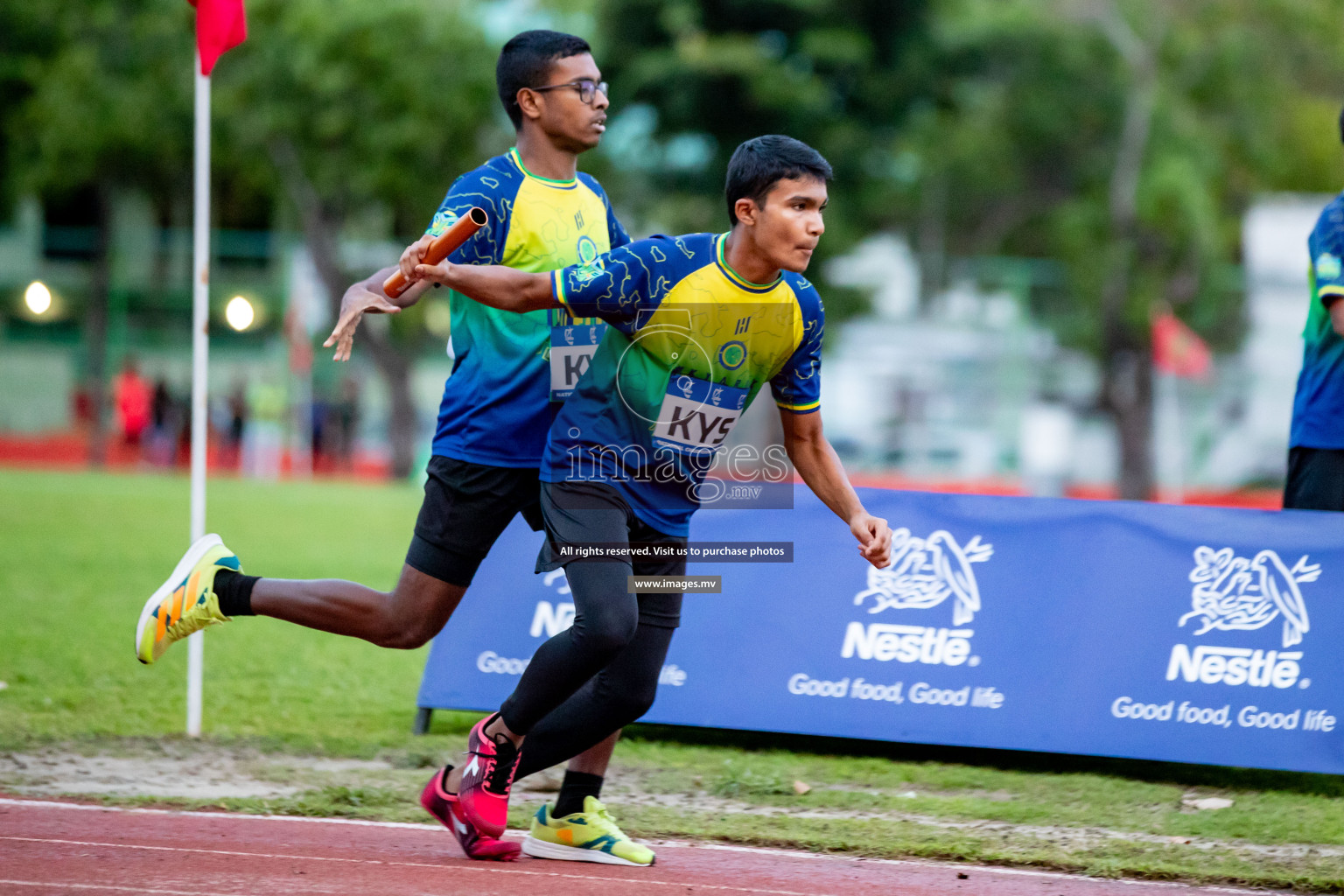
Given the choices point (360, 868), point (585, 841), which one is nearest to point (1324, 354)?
point (585, 841)

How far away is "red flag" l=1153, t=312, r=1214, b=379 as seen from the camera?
94.8 ft

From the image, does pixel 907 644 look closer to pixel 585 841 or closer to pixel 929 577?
pixel 929 577

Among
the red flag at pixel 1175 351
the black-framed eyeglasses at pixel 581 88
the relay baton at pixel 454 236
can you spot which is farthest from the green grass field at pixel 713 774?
the red flag at pixel 1175 351

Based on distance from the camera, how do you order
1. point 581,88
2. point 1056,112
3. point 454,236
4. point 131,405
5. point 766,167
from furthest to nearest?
point 1056,112, point 131,405, point 581,88, point 766,167, point 454,236

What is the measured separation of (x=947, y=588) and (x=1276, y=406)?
25.1m

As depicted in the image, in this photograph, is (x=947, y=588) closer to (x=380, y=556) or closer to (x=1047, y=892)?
(x=1047, y=892)

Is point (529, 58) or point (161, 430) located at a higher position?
point (529, 58)

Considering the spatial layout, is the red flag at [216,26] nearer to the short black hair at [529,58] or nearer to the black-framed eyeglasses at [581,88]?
the short black hair at [529,58]

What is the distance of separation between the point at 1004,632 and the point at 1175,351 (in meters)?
24.3

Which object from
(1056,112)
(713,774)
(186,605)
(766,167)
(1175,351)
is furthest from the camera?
(1056,112)

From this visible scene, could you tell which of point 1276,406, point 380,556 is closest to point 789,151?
point 380,556

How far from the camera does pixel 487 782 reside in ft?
14.8

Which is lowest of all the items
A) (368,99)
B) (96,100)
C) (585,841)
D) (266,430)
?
(585,841)

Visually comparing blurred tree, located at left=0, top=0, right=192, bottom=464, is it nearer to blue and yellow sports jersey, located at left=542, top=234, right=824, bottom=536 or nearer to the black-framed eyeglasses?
the black-framed eyeglasses
